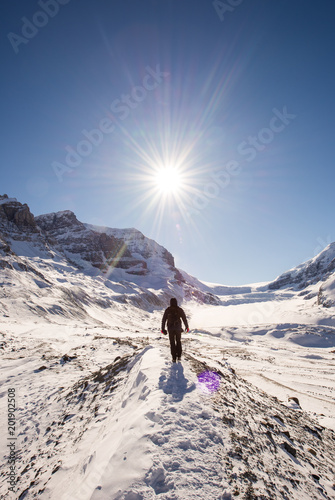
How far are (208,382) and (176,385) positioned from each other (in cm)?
116

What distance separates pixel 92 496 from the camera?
2885mm

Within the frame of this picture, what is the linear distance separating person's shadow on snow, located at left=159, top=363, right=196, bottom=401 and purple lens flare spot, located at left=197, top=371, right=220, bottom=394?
27 centimetres

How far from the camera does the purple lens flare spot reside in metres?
5.89

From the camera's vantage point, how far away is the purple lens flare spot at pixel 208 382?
19.3 ft

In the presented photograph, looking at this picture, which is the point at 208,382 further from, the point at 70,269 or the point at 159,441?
the point at 70,269

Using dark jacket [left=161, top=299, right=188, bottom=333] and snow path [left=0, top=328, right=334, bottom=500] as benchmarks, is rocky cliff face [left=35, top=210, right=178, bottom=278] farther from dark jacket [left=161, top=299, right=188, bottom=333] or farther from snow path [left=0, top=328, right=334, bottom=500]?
snow path [left=0, top=328, right=334, bottom=500]

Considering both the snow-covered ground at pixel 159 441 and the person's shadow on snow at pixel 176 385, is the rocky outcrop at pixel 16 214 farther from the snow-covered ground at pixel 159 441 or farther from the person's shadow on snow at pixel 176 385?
the person's shadow on snow at pixel 176 385

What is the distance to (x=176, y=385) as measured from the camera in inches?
228

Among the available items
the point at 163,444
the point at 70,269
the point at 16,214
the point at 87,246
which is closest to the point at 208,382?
the point at 163,444

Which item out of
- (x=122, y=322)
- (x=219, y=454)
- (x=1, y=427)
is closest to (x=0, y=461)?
(x=1, y=427)

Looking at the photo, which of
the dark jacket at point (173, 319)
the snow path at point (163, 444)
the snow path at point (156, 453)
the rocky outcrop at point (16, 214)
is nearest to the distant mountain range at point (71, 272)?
the rocky outcrop at point (16, 214)

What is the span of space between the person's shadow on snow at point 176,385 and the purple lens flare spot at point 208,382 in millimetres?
267

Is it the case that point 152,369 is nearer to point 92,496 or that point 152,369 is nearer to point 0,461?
point 92,496

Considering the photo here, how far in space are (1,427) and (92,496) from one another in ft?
21.7
